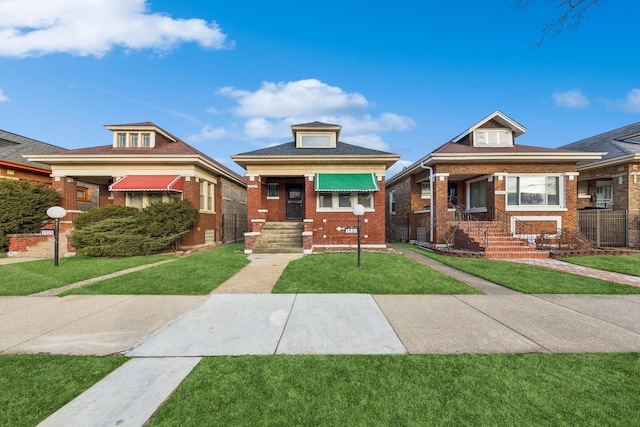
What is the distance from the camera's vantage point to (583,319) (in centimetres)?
519

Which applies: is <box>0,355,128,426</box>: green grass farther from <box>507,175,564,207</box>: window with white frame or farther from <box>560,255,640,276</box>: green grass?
<box>507,175,564,207</box>: window with white frame

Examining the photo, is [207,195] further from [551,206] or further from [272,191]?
[551,206]

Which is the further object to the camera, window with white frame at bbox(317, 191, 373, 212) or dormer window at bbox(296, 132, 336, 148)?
dormer window at bbox(296, 132, 336, 148)

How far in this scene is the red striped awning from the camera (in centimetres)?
1476

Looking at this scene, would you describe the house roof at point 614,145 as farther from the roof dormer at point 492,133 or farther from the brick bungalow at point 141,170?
the brick bungalow at point 141,170

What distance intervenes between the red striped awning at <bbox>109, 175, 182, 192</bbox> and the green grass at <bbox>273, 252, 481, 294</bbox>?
904 centimetres

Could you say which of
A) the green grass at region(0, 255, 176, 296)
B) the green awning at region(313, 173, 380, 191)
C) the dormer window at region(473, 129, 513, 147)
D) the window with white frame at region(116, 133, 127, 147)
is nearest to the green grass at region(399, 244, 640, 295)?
the green awning at region(313, 173, 380, 191)

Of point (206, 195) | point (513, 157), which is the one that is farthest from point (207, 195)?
point (513, 157)

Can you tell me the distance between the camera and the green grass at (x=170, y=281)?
23.4ft

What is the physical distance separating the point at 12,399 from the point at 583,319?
27.5 ft

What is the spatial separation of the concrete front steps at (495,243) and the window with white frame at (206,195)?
14.5 metres

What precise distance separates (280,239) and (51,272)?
9000 millimetres

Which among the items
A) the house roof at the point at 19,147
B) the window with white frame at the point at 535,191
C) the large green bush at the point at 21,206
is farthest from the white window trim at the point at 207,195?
the window with white frame at the point at 535,191

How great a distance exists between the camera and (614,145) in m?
18.3
